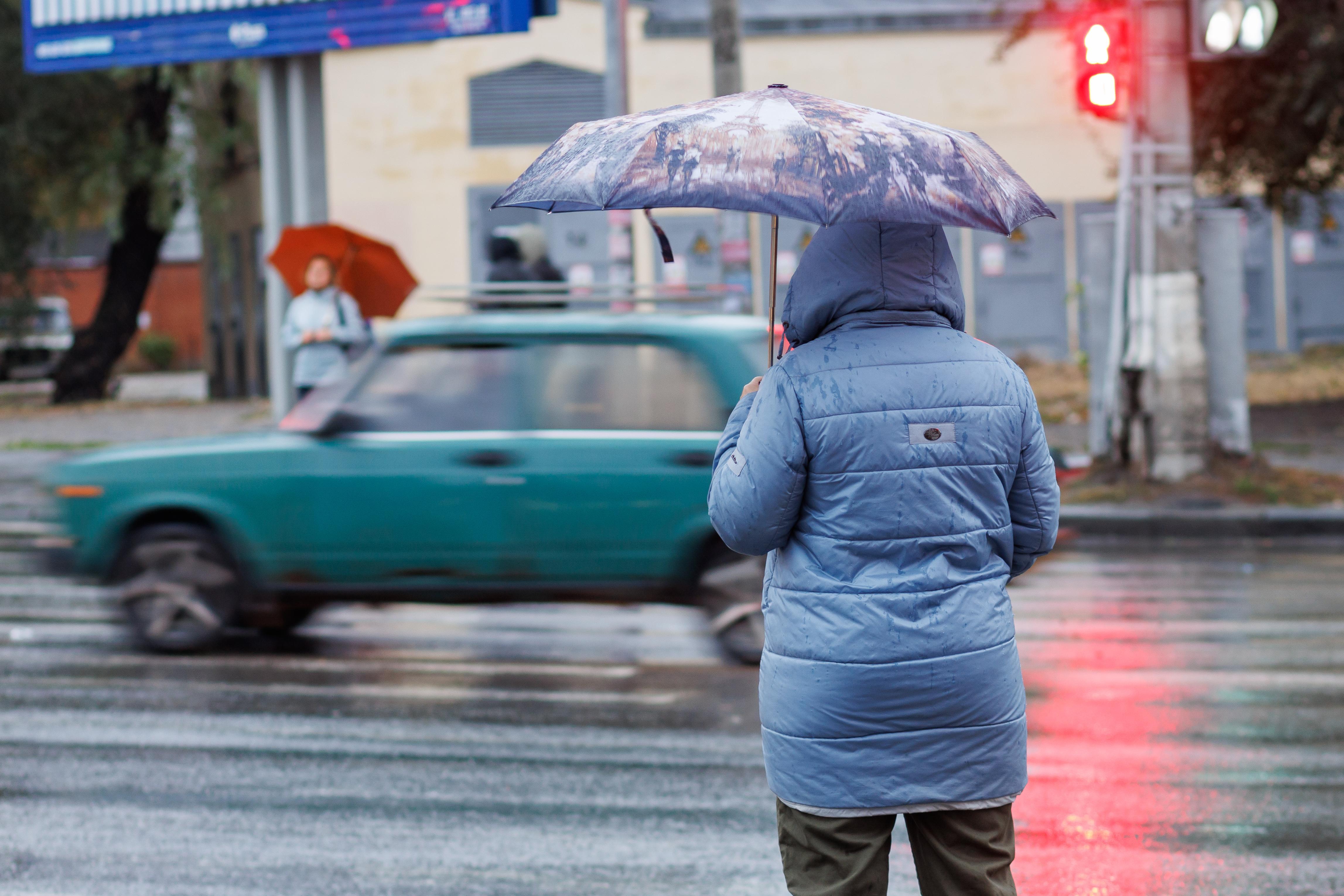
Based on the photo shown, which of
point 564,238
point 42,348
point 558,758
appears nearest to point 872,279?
point 558,758

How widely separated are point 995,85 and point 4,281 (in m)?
16.3

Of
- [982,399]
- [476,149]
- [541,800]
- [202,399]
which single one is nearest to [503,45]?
[476,149]

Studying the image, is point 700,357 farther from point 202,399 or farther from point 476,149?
point 202,399

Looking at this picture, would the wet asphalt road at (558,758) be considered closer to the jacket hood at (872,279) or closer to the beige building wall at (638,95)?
the jacket hood at (872,279)

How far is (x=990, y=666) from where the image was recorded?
2891mm

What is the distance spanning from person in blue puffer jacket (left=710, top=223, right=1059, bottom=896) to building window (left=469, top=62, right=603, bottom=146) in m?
21.4

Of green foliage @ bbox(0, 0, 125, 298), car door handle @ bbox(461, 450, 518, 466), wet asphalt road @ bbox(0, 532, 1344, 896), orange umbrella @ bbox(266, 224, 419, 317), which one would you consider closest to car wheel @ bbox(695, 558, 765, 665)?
wet asphalt road @ bbox(0, 532, 1344, 896)

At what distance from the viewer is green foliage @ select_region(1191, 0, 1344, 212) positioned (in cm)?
1483

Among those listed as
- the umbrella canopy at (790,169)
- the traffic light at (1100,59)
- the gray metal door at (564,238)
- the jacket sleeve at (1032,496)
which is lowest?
the jacket sleeve at (1032,496)

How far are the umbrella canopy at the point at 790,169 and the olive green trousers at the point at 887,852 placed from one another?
1075mm

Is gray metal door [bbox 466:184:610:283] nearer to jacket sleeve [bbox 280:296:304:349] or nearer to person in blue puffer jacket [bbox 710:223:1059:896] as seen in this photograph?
jacket sleeve [bbox 280:296:304:349]

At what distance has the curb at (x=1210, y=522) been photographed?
39.3 ft

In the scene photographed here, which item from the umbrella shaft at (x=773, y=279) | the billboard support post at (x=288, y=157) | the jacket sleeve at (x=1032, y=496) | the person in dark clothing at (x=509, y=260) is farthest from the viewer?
the billboard support post at (x=288, y=157)

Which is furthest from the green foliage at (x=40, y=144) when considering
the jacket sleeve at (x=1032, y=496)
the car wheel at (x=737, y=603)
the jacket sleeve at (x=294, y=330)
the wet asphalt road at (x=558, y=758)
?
the jacket sleeve at (x=1032, y=496)
